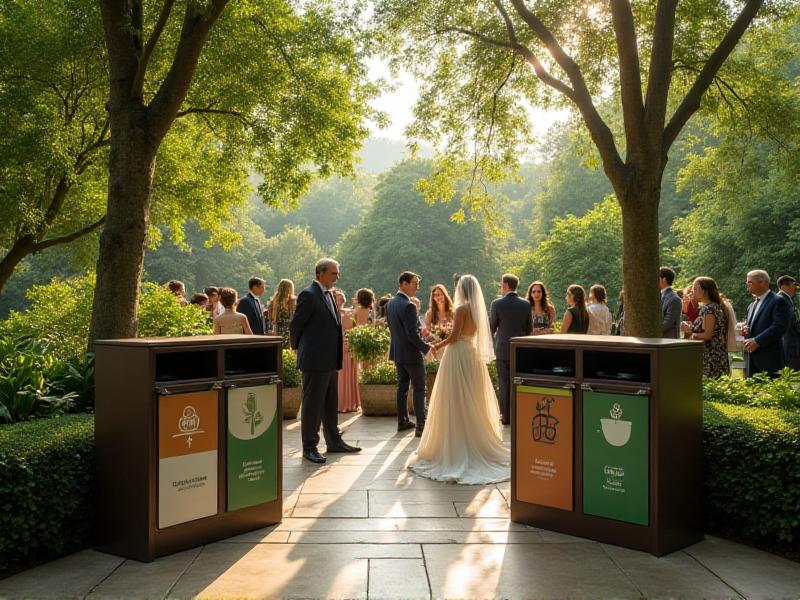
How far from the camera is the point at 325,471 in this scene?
332 inches

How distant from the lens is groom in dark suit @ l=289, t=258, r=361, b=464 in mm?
8953

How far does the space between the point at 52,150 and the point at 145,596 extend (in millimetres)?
11205

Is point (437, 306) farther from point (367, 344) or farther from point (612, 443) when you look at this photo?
point (612, 443)

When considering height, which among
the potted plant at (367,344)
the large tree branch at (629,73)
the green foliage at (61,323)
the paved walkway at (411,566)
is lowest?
the paved walkway at (411,566)

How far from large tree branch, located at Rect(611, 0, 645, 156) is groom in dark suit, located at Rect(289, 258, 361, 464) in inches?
176

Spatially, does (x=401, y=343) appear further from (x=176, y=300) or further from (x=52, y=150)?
(x=52, y=150)

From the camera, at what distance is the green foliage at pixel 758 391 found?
7.05 m

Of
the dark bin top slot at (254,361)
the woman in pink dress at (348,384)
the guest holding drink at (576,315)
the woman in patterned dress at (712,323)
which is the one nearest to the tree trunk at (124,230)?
the dark bin top slot at (254,361)

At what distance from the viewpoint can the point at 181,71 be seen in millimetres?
10195

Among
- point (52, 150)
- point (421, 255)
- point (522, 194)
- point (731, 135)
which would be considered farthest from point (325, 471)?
point (522, 194)

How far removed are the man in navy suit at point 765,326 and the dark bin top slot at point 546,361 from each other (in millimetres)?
4757

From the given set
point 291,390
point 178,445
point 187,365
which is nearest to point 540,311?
point 291,390

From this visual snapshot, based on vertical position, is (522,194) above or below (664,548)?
above

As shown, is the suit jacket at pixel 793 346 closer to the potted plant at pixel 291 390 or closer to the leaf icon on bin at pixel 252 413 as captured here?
the potted plant at pixel 291 390
